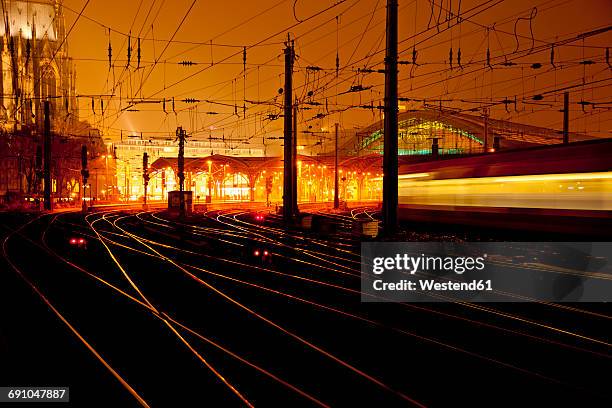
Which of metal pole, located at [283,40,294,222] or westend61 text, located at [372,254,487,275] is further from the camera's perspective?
metal pole, located at [283,40,294,222]

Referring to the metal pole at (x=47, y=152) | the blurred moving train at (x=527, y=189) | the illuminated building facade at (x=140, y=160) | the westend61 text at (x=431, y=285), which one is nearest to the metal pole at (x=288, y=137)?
the blurred moving train at (x=527, y=189)

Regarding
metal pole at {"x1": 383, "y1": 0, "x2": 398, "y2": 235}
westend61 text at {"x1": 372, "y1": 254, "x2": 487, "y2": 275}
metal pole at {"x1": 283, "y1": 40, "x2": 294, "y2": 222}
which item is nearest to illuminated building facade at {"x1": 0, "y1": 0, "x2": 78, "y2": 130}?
metal pole at {"x1": 283, "y1": 40, "x2": 294, "y2": 222}

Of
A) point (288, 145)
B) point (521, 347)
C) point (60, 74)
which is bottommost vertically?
point (521, 347)

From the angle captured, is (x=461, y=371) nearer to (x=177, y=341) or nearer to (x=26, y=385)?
(x=177, y=341)

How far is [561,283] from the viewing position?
1311 centimetres

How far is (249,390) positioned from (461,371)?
2507mm

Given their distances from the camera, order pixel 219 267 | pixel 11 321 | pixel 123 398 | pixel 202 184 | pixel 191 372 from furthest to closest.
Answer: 1. pixel 202 184
2. pixel 219 267
3. pixel 11 321
4. pixel 191 372
5. pixel 123 398

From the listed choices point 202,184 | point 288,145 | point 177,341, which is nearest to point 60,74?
point 202,184

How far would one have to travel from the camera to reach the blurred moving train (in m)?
14.3

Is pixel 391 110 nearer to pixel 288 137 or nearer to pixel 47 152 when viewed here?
pixel 288 137
